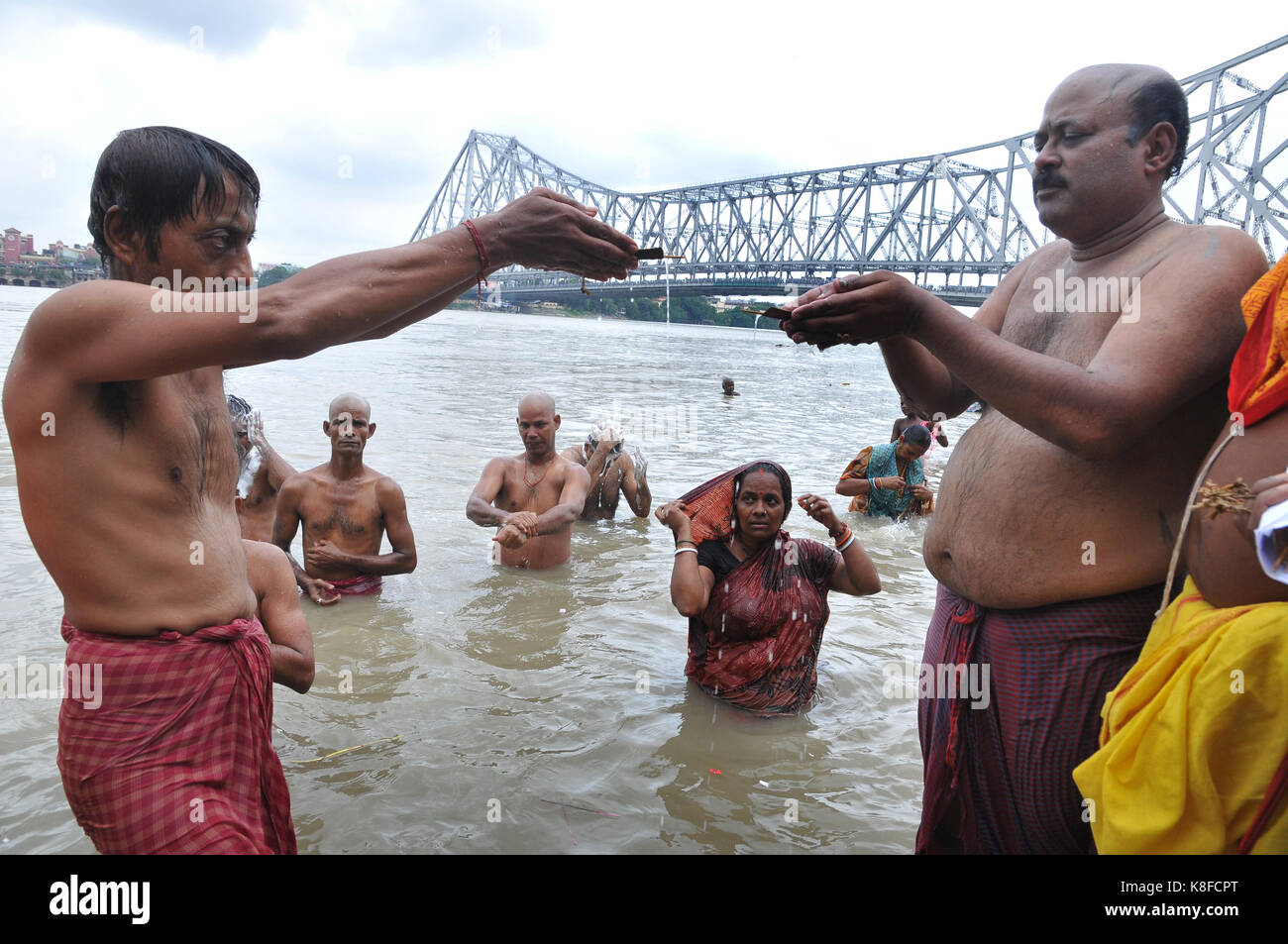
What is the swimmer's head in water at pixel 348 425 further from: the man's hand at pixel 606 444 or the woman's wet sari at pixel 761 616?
the man's hand at pixel 606 444

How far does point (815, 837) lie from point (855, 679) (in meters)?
1.49

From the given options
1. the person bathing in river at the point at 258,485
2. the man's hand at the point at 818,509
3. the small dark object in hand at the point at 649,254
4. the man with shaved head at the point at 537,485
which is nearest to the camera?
the small dark object in hand at the point at 649,254

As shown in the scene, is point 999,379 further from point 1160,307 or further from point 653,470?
point 653,470

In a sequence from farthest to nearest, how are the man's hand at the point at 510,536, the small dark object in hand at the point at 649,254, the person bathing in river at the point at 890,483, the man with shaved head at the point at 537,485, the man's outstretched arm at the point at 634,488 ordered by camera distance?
the person bathing in river at the point at 890,483
the man's outstretched arm at the point at 634,488
the man with shaved head at the point at 537,485
the man's hand at the point at 510,536
the small dark object in hand at the point at 649,254

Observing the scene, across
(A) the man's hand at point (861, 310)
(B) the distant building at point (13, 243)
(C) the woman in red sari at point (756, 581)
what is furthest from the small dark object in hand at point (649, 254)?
(B) the distant building at point (13, 243)

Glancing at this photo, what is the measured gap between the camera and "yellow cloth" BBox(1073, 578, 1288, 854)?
4.48ft

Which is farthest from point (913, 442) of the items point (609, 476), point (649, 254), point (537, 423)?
point (649, 254)

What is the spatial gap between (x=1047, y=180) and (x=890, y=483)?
575 centimetres

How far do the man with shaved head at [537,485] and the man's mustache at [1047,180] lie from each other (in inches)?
153

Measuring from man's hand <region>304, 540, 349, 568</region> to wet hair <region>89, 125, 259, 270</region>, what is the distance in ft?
10.9

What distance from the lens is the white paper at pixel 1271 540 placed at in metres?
1.29

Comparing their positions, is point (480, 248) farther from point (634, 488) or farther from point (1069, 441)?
point (634, 488)

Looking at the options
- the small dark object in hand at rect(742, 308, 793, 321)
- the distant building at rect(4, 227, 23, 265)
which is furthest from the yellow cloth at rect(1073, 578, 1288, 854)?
the distant building at rect(4, 227, 23, 265)

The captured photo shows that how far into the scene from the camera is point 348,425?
488cm
